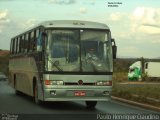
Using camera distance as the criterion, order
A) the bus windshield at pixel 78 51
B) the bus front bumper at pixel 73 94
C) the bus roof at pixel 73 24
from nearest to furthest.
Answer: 1. the bus front bumper at pixel 73 94
2. the bus windshield at pixel 78 51
3. the bus roof at pixel 73 24

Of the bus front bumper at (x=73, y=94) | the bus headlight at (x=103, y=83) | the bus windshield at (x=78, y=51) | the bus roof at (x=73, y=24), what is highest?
the bus roof at (x=73, y=24)

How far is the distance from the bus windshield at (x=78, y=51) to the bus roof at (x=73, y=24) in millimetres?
196

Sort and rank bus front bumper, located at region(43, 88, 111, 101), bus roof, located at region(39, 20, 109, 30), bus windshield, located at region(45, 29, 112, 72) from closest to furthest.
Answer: bus front bumper, located at region(43, 88, 111, 101) < bus windshield, located at region(45, 29, 112, 72) < bus roof, located at region(39, 20, 109, 30)

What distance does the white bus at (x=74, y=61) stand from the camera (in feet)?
56.3

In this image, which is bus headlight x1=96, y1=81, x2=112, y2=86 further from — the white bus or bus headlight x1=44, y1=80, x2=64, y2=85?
bus headlight x1=44, y1=80, x2=64, y2=85

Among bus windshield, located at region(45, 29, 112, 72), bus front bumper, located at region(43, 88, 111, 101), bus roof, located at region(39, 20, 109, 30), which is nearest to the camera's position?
bus front bumper, located at region(43, 88, 111, 101)

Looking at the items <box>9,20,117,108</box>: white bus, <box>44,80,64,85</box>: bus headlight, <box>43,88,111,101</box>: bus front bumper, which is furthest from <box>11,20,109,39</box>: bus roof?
<box>43,88,111,101</box>: bus front bumper

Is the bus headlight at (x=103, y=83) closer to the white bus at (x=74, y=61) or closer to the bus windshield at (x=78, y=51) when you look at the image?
the white bus at (x=74, y=61)

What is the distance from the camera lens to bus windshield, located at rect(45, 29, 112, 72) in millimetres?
17391

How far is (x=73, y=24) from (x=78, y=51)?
1.09 meters

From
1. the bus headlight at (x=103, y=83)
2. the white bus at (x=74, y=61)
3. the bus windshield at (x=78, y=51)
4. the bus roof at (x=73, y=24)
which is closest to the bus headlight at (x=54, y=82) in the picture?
the white bus at (x=74, y=61)

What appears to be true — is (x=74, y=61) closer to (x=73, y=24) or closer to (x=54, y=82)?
(x=54, y=82)

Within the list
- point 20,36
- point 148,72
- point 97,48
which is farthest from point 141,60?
point 97,48

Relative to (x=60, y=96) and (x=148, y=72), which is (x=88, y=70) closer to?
(x=60, y=96)
